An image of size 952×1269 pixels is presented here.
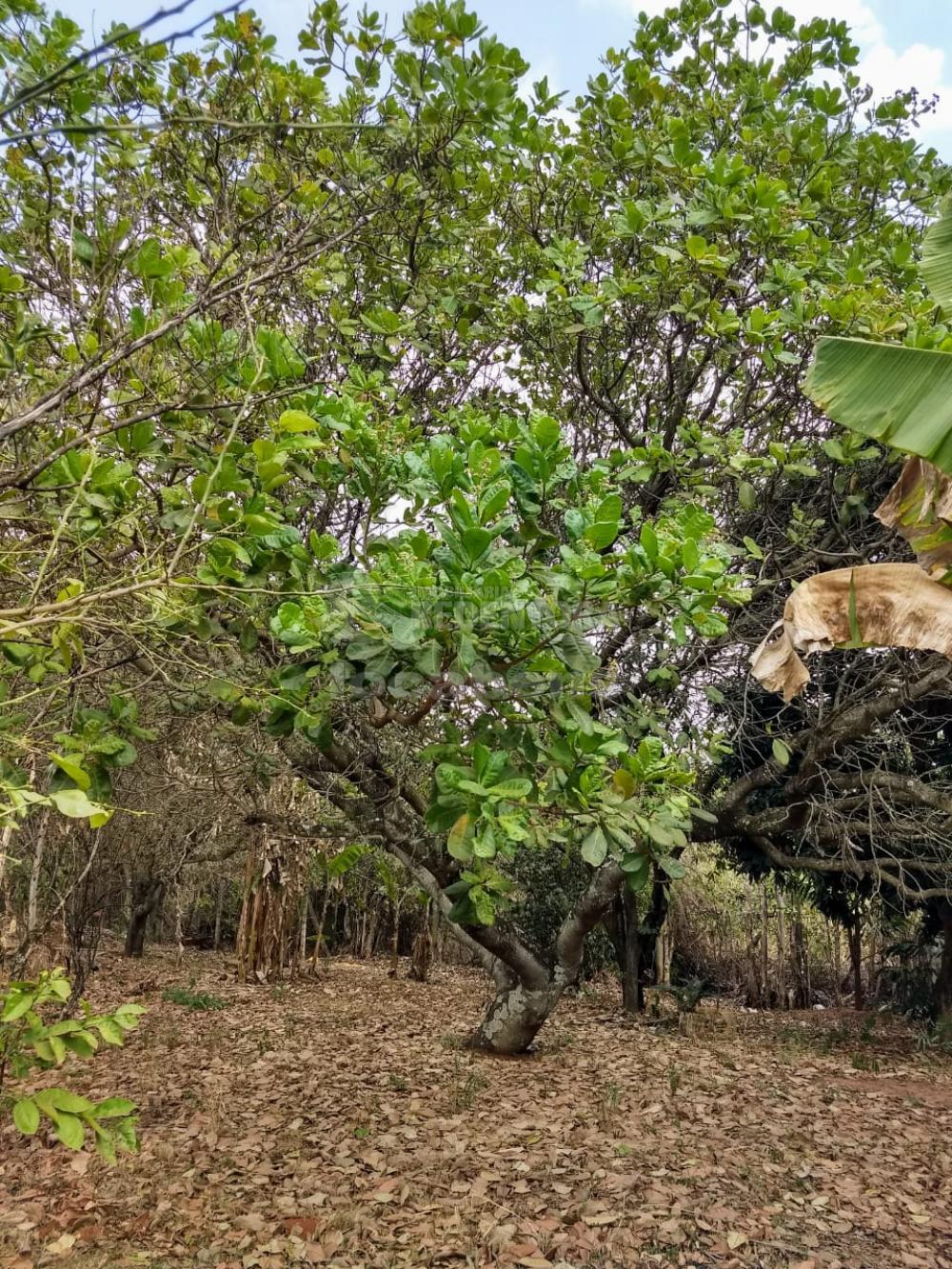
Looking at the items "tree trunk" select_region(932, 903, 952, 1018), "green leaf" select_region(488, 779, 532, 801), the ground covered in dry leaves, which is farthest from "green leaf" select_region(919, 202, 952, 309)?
"tree trunk" select_region(932, 903, 952, 1018)

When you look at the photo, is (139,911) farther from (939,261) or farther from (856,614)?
(939,261)

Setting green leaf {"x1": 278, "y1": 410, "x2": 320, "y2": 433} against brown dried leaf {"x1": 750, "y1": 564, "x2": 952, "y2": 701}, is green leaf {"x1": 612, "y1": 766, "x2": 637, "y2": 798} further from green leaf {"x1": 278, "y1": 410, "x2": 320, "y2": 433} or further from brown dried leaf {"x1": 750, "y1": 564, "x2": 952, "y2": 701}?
green leaf {"x1": 278, "y1": 410, "x2": 320, "y2": 433}

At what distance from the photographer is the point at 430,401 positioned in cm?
599

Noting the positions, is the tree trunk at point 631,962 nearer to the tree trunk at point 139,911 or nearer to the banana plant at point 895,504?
the tree trunk at point 139,911

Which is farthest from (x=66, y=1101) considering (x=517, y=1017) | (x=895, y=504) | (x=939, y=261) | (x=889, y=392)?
(x=517, y=1017)

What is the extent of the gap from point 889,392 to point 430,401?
346cm

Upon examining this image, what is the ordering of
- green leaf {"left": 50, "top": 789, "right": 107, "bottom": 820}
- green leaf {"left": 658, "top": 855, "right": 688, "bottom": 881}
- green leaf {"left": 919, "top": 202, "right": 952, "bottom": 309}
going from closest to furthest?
1. green leaf {"left": 50, "top": 789, "right": 107, "bottom": 820}
2. green leaf {"left": 658, "top": 855, "right": 688, "bottom": 881}
3. green leaf {"left": 919, "top": 202, "right": 952, "bottom": 309}

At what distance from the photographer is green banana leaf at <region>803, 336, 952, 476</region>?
3.02 m

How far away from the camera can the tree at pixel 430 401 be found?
2373 mm

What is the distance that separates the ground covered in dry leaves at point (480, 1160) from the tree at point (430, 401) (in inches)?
49.4

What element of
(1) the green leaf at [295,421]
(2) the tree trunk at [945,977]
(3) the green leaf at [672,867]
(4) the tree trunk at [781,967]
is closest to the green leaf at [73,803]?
(1) the green leaf at [295,421]

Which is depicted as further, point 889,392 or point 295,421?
point 889,392

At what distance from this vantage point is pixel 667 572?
7.85 ft

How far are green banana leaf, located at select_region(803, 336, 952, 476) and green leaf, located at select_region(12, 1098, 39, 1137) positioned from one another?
3.10 m
